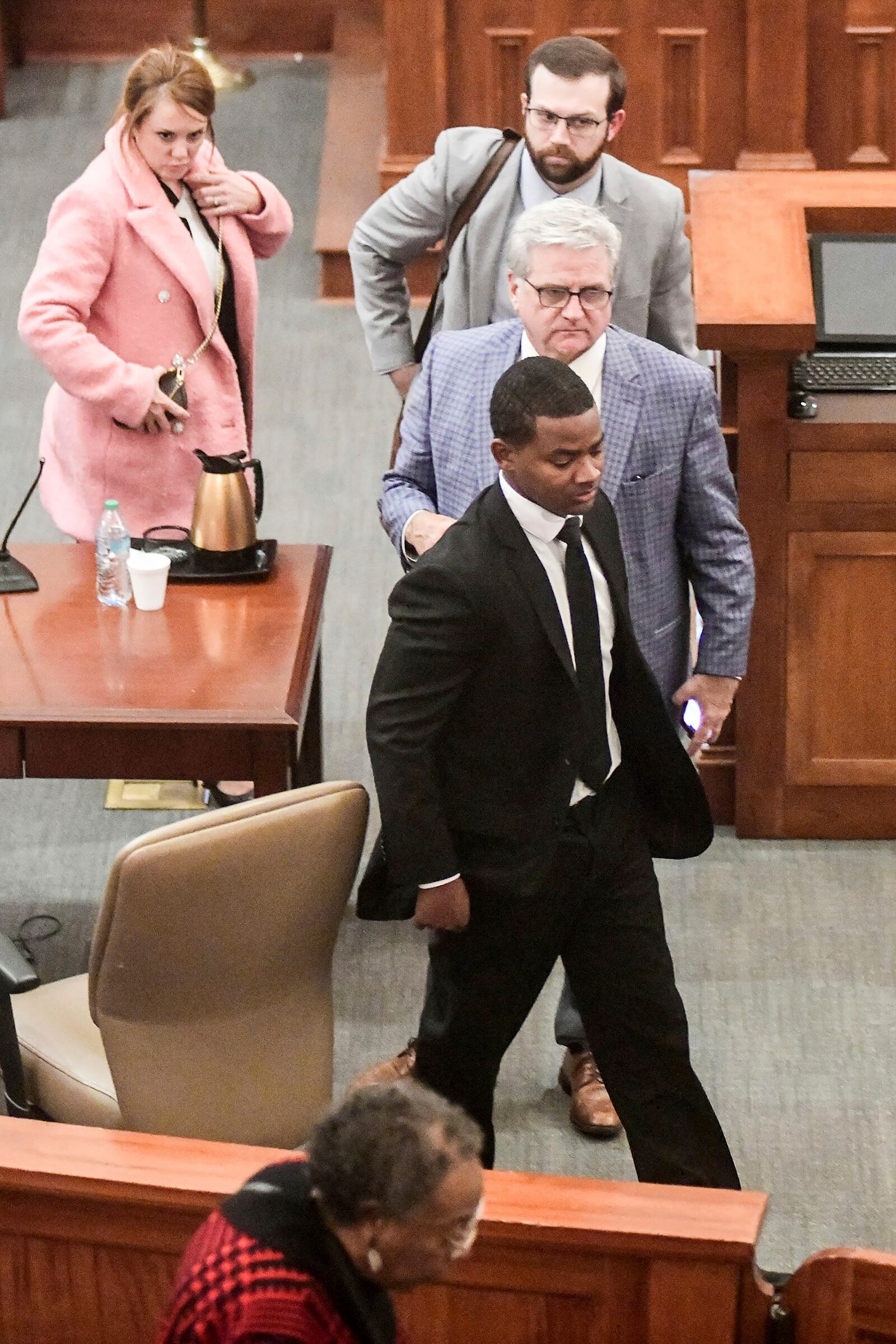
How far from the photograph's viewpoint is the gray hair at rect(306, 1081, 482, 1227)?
1.55 metres

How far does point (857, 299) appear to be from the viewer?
4.03 m

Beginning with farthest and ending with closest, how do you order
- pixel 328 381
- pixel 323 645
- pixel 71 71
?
1. pixel 71 71
2. pixel 328 381
3. pixel 323 645

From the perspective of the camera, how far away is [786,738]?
13.0ft

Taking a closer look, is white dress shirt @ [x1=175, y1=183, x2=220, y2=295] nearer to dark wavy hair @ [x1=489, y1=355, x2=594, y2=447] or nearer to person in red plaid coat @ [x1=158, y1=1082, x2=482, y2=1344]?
dark wavy hair @ [x1=489, y1=355, x2=594, y2=447]

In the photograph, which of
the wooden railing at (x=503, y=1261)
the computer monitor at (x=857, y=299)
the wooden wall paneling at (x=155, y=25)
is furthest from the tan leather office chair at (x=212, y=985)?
the wooden wall paneling at (x=155, y=25)

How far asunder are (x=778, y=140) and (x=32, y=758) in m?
4.22

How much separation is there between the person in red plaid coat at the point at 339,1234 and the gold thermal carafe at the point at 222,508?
1.96m

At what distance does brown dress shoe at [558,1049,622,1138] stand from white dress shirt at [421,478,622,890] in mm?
724

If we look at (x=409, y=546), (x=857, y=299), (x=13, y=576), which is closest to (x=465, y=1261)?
(x=409, y=546)

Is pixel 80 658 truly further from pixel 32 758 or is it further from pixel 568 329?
pixel 568 329

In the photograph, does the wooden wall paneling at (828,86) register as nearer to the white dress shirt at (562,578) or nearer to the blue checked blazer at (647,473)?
the blue checked blazer at (647,473)

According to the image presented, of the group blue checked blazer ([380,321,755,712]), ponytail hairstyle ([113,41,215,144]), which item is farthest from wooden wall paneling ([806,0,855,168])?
blue checked blazer ([380,321,755,712])

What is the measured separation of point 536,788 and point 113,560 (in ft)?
3.62

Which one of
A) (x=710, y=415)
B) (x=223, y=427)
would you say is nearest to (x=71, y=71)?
(x=223, y=427)
